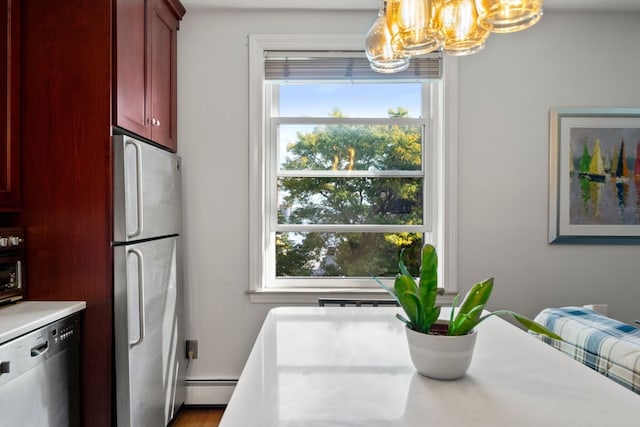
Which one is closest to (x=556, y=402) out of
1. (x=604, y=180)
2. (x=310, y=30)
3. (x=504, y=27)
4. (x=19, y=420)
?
(x=504, y=27)

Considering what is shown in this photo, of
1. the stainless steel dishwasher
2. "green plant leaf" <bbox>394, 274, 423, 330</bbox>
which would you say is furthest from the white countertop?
"green plant leaf" <bbox>394, 274, 423, 330</bbox>

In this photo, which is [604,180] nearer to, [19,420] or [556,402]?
[556,402]

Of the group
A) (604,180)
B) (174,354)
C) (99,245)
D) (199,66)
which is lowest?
(174,354)

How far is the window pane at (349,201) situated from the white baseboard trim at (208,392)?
112 cm

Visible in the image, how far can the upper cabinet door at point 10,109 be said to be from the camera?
62.6 inches

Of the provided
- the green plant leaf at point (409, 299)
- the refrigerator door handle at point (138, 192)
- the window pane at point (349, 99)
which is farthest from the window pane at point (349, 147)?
the green plant leaf at point (409, 299)

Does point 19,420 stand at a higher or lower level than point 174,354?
higher

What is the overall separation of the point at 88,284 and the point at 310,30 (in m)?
1.93

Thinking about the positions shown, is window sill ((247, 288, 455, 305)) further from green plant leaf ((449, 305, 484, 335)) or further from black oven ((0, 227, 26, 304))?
green plant leaf ((449, 305, 484, 335))

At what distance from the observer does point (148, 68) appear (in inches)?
78.9

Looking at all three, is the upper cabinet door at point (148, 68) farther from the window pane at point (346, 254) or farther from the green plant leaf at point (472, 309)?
the green plant leaf at point (472, 309)

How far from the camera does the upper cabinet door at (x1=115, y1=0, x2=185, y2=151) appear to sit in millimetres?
1754

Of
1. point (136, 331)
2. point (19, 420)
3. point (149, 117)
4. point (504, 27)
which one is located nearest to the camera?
point (504, 27)

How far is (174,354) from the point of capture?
7.24ft
